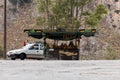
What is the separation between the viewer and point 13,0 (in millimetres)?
55938

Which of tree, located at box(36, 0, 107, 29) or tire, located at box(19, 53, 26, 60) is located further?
tire, located at box(19, 53, 26, 60)

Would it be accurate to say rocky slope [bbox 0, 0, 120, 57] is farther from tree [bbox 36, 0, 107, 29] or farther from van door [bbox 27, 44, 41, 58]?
tree [bbox 36, 0, 107, 29]

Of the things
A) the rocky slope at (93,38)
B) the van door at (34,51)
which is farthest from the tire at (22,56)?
the rocky slope at (93,38)

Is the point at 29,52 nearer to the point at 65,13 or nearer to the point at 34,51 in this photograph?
the point at 34,51

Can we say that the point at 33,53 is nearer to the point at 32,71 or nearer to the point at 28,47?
the point at 28,47

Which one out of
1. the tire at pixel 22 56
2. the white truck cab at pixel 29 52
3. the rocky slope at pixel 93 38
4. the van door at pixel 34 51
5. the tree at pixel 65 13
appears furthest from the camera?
the rocky slope at pixel 93 38

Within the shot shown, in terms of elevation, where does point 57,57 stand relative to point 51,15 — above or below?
below

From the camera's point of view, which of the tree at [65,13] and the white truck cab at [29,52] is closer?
the tree at [65,13]

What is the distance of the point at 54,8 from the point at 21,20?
2074cm

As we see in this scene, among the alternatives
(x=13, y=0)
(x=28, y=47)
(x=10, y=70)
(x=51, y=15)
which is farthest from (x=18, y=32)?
(x=10, y=70)

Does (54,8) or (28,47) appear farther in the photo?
(28,47)

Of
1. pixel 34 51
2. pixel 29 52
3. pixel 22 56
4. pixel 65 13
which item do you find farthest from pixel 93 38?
pixel 65 13

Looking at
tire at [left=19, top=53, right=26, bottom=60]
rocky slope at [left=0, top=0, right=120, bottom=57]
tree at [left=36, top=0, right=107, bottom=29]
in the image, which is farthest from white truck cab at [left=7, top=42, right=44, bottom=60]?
rocky slope at [left=0, top=0, right=120, bottom=57]

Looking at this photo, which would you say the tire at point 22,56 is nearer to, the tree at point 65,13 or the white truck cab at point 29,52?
the white truck cab at point 29,52
